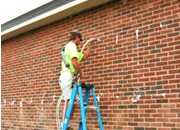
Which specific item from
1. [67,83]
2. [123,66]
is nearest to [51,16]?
[67,83]

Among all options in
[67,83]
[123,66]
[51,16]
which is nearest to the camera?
[67,83]

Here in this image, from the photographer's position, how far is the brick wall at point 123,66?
14.7 ft

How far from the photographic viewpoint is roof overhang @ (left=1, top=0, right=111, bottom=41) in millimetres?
5711

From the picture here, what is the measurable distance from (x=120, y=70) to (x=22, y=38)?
3697mm

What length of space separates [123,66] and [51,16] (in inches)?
88.5

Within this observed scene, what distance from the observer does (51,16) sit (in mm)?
6492

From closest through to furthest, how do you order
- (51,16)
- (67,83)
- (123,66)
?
(67,83) < (123,66) < (51,16)

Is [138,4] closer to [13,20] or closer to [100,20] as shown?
[100,20]

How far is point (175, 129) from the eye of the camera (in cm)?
428

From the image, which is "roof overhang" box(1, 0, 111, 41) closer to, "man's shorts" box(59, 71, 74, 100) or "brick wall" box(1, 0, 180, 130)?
"brick wall" box(1, 0, 180, 130)

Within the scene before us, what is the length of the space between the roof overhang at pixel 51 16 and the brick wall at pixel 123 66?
5.5 inches

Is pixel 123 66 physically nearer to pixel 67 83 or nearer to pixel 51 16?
pixel 67 83

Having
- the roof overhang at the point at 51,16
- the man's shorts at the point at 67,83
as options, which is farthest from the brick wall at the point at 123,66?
the man's shorts at the point at 67,83

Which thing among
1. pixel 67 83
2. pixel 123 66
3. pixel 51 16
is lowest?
pixel 67 83
